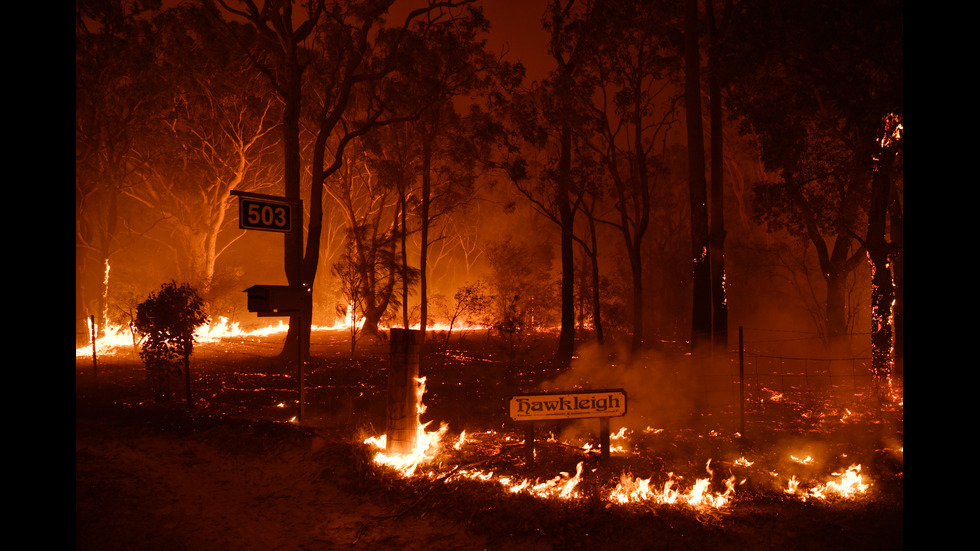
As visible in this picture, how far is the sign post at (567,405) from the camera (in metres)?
6.45

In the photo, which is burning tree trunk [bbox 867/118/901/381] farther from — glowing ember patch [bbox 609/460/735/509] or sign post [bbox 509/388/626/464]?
sign post [bbox 509/388/626/464]

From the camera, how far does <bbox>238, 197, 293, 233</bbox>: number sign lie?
818 cm

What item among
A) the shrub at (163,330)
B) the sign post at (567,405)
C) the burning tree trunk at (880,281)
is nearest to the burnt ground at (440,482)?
the sign post at (567,405)

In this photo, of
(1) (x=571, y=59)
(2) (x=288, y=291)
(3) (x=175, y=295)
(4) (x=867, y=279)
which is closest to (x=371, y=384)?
(3) (x=175, y=295)

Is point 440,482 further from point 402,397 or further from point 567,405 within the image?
point 567,405

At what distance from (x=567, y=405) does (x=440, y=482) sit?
1.62m

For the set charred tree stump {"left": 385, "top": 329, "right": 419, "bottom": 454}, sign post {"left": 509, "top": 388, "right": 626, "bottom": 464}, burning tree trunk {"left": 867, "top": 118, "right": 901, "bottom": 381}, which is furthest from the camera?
burning tree trunk {"left": 867, "top": 118, "right": 901, "bottom": 381}

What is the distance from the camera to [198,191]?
112ft

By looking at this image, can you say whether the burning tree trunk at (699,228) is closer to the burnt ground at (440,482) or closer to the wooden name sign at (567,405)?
the burnt ground at (440,482)

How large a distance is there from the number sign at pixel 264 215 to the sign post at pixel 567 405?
4.50m

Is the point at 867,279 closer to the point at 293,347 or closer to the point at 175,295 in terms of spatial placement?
the point at 293,347

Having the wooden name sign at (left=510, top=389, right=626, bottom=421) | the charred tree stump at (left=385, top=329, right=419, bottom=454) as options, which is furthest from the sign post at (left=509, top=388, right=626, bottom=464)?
the charred tree stump at (left=385, top=329, right=419, bottom=454)

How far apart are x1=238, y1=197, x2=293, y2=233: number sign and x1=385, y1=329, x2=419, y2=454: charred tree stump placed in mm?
2811

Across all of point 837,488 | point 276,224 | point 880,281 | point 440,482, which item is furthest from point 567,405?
point 880,281
